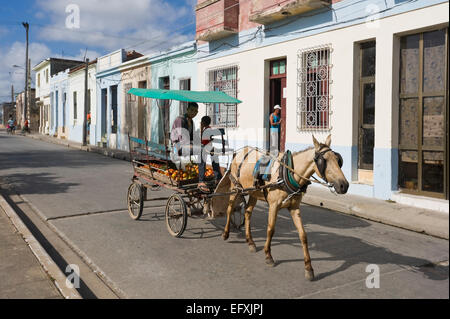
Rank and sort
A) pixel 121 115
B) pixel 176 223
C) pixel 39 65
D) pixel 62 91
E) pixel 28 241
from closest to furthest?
1. pixel 28 241
2. pixel 176 223
3. pixel 121 115
4. pixel 62 91
5. pixel 39 65

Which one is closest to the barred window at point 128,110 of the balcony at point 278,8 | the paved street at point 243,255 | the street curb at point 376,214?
the balcony at point 278,8

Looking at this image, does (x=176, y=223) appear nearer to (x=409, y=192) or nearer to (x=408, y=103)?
(x=409, y=192)

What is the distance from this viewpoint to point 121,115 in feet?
73.5

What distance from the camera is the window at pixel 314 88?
10547 mm

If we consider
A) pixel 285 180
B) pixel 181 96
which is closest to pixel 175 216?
pixel 181 96

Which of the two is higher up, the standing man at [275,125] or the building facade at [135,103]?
the building facade at [135,103]

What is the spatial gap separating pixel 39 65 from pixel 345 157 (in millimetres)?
40950

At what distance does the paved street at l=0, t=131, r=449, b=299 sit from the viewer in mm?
4227

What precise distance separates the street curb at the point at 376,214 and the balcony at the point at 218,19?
6.99 meters

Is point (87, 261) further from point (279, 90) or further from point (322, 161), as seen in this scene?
point (279, 90)

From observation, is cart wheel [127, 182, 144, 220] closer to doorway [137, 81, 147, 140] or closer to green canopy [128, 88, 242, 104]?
green canopy [128, 88, 242, 104]

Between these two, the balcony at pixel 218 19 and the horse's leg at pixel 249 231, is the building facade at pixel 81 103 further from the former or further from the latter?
the horse's leg at pixel 249 231

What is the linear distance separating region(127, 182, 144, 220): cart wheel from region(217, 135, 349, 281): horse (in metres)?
1.77

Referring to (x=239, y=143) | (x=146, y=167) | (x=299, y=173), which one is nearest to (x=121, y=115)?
(x=239, y=143)
